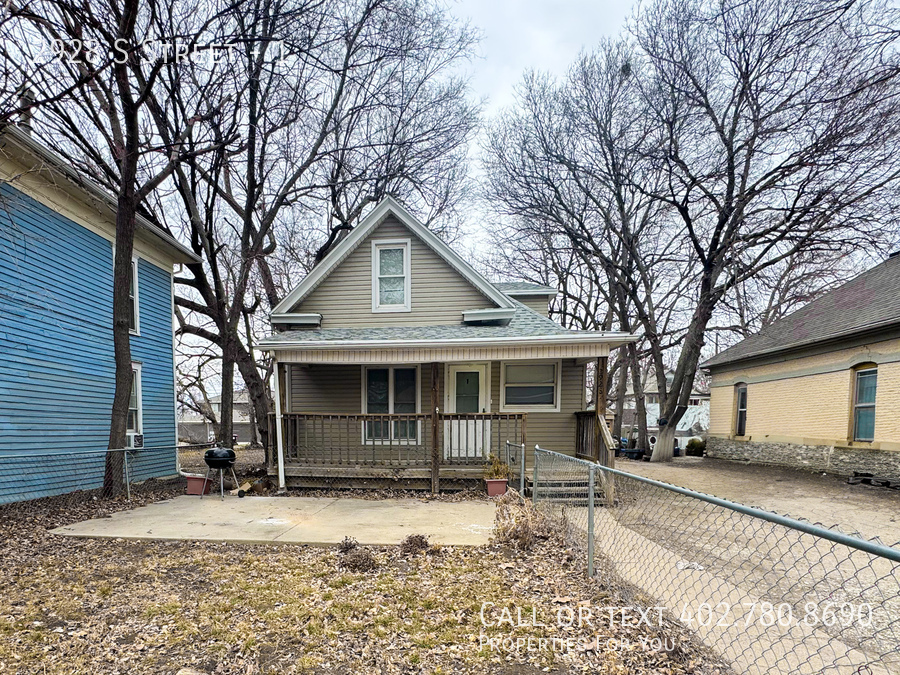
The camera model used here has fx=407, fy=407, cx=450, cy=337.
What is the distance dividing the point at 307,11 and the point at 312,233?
9.94 m

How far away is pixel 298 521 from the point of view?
5586mm

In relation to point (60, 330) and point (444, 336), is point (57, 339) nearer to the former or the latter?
point (60, 330)

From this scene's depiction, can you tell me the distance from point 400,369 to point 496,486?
345 centimetres

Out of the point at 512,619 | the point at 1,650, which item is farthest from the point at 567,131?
the point at 1,650

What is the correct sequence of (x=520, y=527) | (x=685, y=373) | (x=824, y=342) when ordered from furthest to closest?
(x=685, y=373) → (x=824, y=342) → (x=520, y=527)

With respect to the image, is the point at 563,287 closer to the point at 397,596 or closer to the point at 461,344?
the point at 461,344

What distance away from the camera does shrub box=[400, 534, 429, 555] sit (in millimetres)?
4438

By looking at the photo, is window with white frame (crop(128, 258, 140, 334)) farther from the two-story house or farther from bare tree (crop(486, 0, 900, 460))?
bare tree (crop(486, 0, 900, 460))

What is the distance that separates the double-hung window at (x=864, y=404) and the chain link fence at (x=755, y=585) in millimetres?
6367

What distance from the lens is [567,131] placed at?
13.8 metres

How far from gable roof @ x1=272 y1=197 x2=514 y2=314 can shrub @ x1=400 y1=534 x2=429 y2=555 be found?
18.5 ft

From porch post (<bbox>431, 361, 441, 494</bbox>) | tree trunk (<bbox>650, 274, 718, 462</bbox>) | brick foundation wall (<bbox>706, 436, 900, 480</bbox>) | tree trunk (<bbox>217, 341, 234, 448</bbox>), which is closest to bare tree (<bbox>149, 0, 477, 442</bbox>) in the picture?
tree trunk (<bbox>217, 341, 234, 448</bbox>)

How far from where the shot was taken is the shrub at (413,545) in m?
4.44

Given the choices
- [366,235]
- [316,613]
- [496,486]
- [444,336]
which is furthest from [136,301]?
[316,613]
